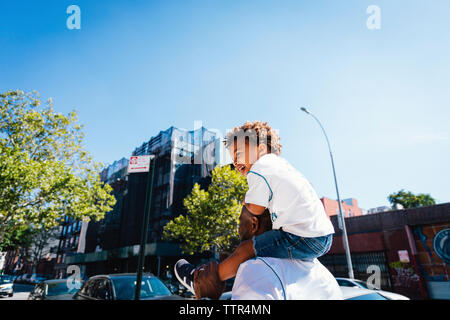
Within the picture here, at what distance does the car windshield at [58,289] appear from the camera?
855cm

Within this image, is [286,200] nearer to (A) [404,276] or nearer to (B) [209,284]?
(B) [209,284]

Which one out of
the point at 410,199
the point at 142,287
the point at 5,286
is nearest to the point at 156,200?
the point at 5,286

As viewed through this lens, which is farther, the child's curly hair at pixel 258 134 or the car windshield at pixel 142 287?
the car windshield at pixel 142 287

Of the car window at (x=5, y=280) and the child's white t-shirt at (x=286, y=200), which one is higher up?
the child's white t-shirt at (x=286, y=200)

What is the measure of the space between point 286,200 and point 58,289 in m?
10.4

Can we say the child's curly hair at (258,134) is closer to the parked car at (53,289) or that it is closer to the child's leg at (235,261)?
the child's leg at (235,261)

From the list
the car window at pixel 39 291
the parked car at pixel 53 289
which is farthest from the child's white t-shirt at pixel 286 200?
the car window at pixel 39 291

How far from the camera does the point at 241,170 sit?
178cm

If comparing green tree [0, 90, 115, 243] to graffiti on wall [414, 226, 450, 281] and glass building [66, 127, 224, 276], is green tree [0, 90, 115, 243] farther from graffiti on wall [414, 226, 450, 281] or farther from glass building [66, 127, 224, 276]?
graffiti on wall [414, 226, 450, 281]

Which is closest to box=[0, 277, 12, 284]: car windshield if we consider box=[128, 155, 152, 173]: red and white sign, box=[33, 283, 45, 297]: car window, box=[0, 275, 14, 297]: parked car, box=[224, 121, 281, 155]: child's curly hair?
box=[0, 275, 14, 297]: parked car

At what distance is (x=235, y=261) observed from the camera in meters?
1.35

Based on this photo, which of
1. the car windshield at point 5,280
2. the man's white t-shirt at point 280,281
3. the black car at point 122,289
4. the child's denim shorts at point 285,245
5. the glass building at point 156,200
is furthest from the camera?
the glass building at point 156,200

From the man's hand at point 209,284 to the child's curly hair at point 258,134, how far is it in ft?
2.75
